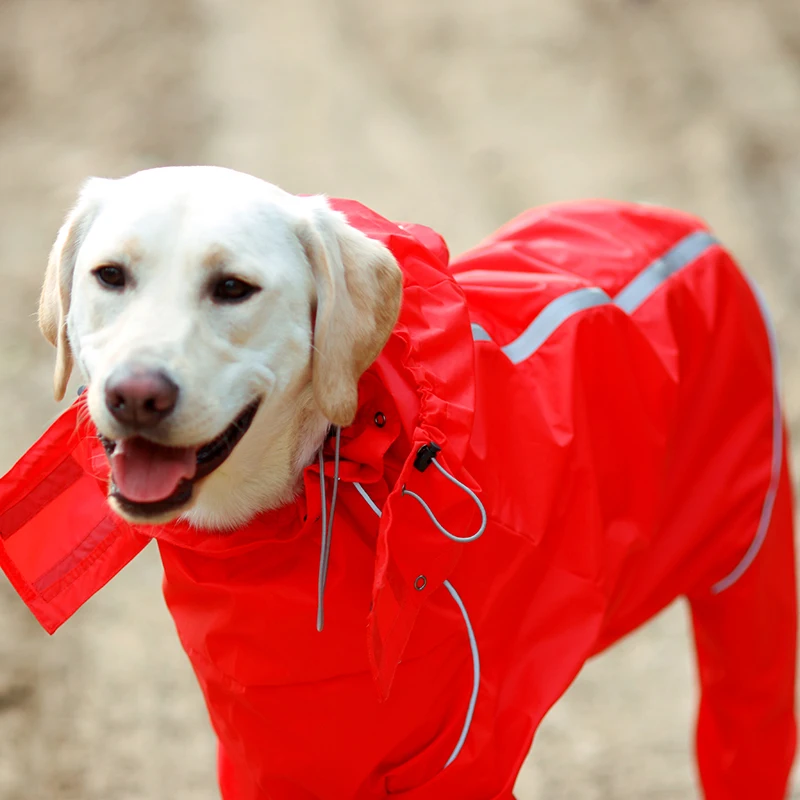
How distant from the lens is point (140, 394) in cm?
146

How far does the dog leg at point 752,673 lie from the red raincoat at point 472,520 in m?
0.13

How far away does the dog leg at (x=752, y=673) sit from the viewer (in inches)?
97.3

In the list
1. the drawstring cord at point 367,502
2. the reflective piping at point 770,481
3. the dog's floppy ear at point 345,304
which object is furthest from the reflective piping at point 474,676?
the reflective piping at point 770,481

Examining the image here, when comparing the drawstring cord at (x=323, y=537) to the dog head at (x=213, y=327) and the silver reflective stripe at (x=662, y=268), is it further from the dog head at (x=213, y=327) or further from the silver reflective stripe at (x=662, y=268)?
the silver reflective stripe at (x=662, y=268)

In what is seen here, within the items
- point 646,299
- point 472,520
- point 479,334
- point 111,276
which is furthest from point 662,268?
point 111,276

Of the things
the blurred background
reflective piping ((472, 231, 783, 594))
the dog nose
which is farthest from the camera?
the blurred background

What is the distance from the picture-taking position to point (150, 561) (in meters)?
3.47

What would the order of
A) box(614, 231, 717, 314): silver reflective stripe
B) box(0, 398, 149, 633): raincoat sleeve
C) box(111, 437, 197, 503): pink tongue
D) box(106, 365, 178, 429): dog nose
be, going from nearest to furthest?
box(106, 365, 178, 429): dog nose, box(111, 437, 197, 503): pink tongue, box(0, 398, 149, 633): raincoat sleeve, box(614, 231, 717, 314): silver reflective stripe

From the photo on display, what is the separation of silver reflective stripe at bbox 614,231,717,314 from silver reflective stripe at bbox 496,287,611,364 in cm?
14

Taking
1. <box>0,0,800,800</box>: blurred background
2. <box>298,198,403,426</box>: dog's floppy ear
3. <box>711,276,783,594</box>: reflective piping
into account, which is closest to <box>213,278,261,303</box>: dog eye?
<box>298,198,403,426</box>: dog's floppy ear

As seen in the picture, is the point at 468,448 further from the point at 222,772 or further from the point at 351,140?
the point at 351,140

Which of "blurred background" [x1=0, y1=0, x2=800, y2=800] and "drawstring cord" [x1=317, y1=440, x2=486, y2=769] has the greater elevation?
"drawstring cord" [x1=317, y1=440, x2=486, y2=769]

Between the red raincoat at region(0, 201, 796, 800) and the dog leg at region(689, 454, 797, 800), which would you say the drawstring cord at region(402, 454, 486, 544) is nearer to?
the red raincoat at region(0, 201, 796, 800)

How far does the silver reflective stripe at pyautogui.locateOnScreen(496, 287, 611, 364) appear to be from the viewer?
1984 mm
